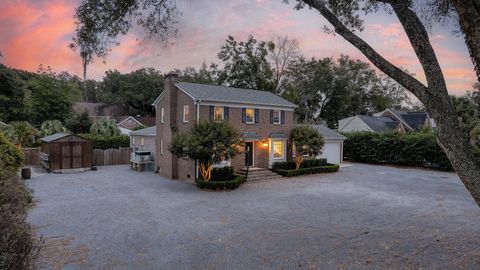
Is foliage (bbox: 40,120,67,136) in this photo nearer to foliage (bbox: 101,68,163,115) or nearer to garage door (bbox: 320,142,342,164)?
foliage (bbox: 101,68,163,115)

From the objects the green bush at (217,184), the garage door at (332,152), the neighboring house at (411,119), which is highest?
the neighboring house at (411,119)

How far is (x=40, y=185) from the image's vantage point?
60.8ft

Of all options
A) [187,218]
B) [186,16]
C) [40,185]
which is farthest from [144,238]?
[40,185]

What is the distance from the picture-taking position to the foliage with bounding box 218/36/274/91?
41438 mm

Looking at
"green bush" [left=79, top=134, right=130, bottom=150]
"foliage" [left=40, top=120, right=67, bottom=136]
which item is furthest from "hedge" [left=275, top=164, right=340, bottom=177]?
"foliage" [left=40, top=120, right=67, bottom=136]

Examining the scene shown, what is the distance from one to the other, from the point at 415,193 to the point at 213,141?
453 inches

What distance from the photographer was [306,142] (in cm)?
2306

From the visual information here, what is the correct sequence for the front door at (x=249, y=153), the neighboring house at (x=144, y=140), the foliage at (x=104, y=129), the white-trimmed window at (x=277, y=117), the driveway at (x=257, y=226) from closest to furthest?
1. the driveway at (x=257, y=226)
2. the front door at (x=249, y=153)
3. the white-trimmed window at (x=277, y=117)
4. the neighboring house at (x=144, y=140)
5. the foliage at (x=104, y=129)

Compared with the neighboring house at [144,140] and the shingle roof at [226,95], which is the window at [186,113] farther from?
the neighboring house at [144,140]

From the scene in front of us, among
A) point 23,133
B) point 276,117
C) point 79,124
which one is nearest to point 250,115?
point 276,117

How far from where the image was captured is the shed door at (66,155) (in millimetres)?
23750

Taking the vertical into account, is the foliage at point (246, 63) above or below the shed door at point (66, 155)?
above

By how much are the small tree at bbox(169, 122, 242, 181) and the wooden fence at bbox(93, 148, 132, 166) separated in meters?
13.5

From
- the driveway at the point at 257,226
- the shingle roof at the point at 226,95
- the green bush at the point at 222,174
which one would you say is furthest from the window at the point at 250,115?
the driveway at the point at 257,226
